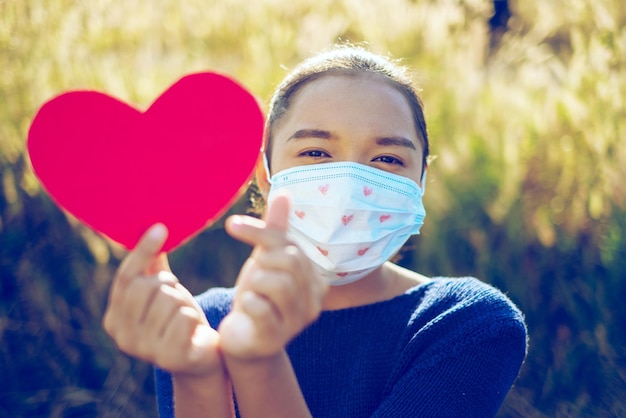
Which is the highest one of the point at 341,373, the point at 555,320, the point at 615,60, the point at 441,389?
the point at 615,60

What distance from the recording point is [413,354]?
1690mm

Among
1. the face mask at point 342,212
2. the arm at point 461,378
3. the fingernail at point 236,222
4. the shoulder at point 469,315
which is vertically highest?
the fingernail at point 236,222

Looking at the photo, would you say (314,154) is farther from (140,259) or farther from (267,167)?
(140,259)

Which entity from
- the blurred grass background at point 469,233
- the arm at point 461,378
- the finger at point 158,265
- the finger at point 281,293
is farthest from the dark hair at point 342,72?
the blurred grass background at point 469,233

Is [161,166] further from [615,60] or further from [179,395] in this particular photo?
[615,60]

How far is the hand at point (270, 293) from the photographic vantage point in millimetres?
1033

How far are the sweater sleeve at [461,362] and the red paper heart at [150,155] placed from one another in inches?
24.8

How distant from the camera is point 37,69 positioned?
365 cm

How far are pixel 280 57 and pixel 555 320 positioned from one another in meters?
2.00

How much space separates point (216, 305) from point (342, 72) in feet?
2.28

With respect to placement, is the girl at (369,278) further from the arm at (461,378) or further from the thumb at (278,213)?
the thumb at (278,213)

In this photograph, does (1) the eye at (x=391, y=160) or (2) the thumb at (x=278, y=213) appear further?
(1) the eye at (x=391, y=160)

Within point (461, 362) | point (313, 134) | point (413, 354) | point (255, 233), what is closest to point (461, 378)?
point (461, 362)

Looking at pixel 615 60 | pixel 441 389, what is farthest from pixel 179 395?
pixel 615 60
